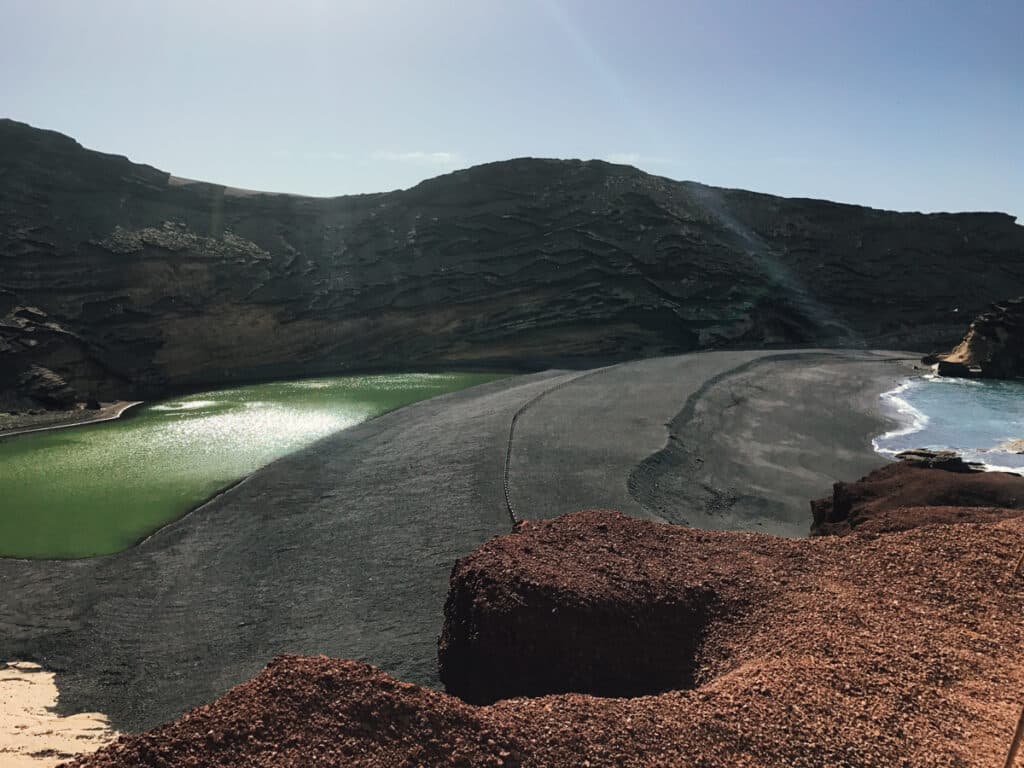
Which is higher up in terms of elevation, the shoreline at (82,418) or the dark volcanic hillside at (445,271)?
the dark volcanic hillside at (445,271)

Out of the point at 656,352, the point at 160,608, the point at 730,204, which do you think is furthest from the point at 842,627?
the point at 730,204

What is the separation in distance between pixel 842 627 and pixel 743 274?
157ft

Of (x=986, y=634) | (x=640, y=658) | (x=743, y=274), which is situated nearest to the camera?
(x=986, y=634)

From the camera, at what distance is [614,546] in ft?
28.3

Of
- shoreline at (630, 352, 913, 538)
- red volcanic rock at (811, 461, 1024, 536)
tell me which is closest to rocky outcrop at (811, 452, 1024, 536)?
red volcanic rock at (811, 461, 1024, 536)

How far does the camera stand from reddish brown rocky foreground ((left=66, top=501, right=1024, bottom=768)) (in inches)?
183

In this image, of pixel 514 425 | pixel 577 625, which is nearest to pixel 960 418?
pixel 514 425

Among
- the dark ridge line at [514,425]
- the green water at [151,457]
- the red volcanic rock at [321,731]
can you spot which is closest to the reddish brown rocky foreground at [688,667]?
the red volcanic rock at [321,731]

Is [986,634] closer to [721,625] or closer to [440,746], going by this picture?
[721,625]

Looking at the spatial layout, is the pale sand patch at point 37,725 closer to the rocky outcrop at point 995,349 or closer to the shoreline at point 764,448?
the shoreline at point 764,448

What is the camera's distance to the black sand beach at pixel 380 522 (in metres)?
11.4

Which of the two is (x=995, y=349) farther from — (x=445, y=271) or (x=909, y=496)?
(x=445, y=271)

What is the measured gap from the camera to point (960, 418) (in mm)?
28828

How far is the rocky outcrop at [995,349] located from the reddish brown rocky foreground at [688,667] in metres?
36.5
